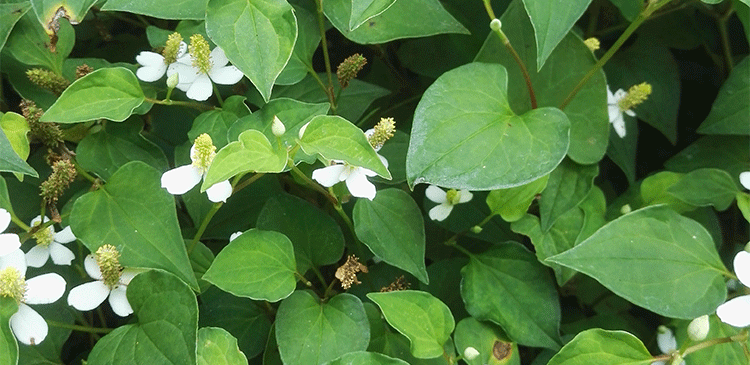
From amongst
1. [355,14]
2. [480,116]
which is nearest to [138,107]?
[355,14]

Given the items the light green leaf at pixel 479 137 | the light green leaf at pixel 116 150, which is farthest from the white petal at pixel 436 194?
the light green leaf at pixel 116 150

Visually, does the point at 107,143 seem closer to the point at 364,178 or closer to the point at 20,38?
the point at 20,38

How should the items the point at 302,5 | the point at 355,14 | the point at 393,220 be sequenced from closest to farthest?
the point at 355,14 < the point at 393,220 < the point at 302,5

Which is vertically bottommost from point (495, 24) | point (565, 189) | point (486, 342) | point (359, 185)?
point (486, 342)

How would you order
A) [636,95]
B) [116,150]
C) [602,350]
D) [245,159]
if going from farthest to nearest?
[636,95]
[116,150]
[602,350]
[245,159]

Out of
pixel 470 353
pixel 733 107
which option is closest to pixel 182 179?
pixel 470 353

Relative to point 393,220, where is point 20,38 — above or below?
above

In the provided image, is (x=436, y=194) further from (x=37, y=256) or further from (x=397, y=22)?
(x=37, y=256)

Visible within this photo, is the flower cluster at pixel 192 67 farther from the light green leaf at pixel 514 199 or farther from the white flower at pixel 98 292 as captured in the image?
the light green leaf at pixel 514 199
